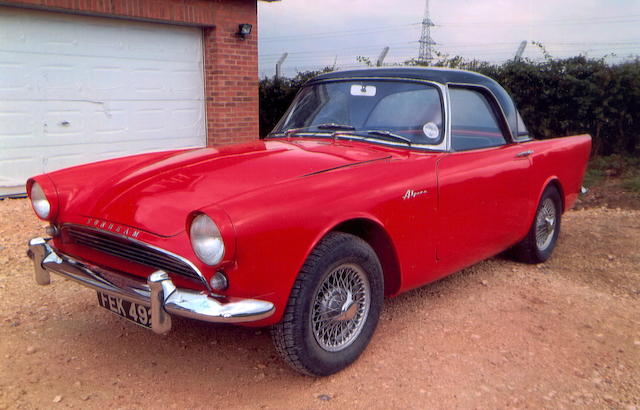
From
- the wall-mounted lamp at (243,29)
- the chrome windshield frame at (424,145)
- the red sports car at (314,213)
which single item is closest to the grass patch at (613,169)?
the red sports car at (314,213)

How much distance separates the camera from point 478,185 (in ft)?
11.7

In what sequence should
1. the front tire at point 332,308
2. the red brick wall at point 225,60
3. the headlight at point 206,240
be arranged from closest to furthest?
the headlight at point 206,240 < the front tire at point 332,308 < the red brick wall at point 225,60

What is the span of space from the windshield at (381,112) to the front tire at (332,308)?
100 centimetres

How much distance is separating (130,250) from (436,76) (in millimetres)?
2238

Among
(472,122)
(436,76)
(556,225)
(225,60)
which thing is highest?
(225,60)

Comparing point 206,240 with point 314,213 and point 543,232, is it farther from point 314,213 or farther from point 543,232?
point 543,232

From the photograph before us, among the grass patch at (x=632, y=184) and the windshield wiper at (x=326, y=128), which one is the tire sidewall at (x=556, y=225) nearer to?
the windshield wiper at (x=326, y=128)

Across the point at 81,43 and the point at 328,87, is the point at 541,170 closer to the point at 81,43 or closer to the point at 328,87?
the point at 328,87

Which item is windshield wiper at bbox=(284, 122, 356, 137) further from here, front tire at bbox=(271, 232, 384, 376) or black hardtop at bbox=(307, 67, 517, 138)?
front tire at bbox=(271, 232, 384, 376)

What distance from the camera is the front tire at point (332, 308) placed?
254 cm

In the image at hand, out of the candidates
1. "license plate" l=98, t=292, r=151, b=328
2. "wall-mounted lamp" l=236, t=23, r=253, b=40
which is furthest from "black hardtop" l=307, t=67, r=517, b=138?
"wall-mounted lamp" l=236, t=23, r=253, b=40

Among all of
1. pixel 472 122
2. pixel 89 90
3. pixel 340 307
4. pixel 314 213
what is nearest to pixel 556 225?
pixel 472 122

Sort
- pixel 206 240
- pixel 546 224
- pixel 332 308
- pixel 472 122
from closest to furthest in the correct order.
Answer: pixel 206 240 < pixel 332 308 < pixel 472 122 < pixel 546 224

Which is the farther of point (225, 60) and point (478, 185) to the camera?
point (225, 60)
